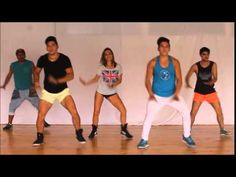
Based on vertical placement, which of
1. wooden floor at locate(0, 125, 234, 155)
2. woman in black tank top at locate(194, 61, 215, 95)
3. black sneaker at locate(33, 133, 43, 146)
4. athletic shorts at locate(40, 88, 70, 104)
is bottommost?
wooden floor at locate(0, 125, 234, 155)

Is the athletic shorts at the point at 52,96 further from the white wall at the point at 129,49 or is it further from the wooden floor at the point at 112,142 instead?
the white wall at the point at 129,49

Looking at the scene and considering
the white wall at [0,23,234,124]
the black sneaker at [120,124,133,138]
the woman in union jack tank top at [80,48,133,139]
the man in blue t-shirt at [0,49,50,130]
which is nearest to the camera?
the woman in union jack tank top at [80,48,133,139]

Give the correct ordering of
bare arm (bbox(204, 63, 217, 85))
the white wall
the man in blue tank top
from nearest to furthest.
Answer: the man in blue tank top
bare arm (bbox(204, 63, 217, 85))
the white wall

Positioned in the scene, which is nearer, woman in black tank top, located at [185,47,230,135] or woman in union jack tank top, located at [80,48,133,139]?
woman in union jack tank top, located at [80,48,133,139]

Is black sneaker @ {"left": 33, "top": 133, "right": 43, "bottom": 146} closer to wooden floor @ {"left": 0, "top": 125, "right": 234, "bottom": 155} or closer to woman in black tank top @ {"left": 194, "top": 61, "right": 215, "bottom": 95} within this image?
wooden floor @ {"left": 0, "top": 125, "right": 234, "bottom": 155}

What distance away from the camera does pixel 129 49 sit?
5.95 meters

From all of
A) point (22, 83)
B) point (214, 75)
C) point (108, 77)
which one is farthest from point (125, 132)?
point (22, 83)

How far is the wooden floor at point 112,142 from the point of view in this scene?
4258mm

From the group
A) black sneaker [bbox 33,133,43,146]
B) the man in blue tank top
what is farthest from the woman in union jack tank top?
black sneaker [bbox 33,133,43,146]

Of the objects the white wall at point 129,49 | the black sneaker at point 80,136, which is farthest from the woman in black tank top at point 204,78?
the black sneaker at point 80,136

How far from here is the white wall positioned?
5.89 metres

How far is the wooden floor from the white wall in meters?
0.33

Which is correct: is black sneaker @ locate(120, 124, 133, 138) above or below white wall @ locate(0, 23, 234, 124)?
below

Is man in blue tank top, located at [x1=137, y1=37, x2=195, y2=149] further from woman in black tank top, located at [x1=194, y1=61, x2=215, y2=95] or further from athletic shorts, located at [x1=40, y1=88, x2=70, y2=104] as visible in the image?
athletic shorts, located at [x1=40, y1=88, x2=70, y2=104]
